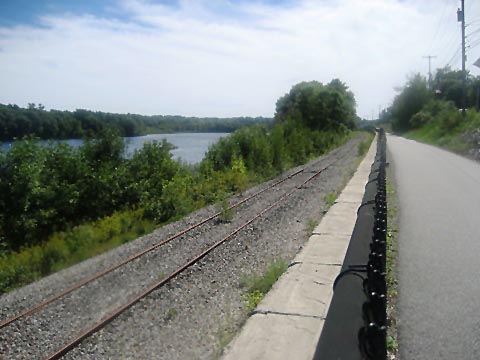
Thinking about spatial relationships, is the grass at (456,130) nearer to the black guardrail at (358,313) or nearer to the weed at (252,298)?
the weed at (252,298)

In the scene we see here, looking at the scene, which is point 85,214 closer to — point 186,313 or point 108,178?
point 108,178

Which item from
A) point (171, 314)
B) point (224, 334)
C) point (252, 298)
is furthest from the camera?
point (252, 298)

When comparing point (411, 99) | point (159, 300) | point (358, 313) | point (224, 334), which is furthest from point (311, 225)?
point (411, 99)

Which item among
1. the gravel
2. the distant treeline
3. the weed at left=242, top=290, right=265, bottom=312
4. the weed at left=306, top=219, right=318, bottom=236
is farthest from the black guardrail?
the distant treeline

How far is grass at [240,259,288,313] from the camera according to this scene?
6827mm

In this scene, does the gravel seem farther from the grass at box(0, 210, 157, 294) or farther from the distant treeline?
the distant treeline

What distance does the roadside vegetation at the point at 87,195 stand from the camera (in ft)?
42.0

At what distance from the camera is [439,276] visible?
6312mm

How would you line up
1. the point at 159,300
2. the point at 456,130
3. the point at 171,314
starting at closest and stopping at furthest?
the point at 171,314 < the point at 159,300 < the point at 456,130

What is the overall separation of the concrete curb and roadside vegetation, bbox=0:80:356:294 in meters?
5.51

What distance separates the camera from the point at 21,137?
16.3 meters

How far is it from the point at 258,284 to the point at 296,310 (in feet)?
5.48

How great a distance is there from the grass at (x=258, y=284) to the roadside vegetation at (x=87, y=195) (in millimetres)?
5654

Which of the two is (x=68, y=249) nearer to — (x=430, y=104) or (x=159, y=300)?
(x=159, y=300)
